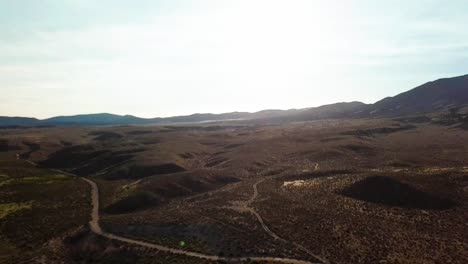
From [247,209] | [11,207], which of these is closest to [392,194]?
[247,209]

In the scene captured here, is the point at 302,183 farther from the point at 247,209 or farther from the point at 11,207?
the point at 11,207

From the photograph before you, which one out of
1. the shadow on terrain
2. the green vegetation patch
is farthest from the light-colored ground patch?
the green vegetation patch

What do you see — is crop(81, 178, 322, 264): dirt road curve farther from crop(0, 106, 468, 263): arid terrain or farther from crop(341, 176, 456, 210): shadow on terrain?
crop(341, 176, 456, 210): shadow on terrain

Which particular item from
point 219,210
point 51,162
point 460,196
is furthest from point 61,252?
point 51,162

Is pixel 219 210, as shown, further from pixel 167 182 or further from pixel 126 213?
pixel 167 182

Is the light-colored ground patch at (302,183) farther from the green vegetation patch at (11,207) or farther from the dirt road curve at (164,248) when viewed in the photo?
the green vegetation patch at (11,207)

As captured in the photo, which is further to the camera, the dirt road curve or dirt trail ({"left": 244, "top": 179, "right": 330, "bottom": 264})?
dirt trail ({"left": 244, "top": 179, "right": 330, "bottom": 264})
